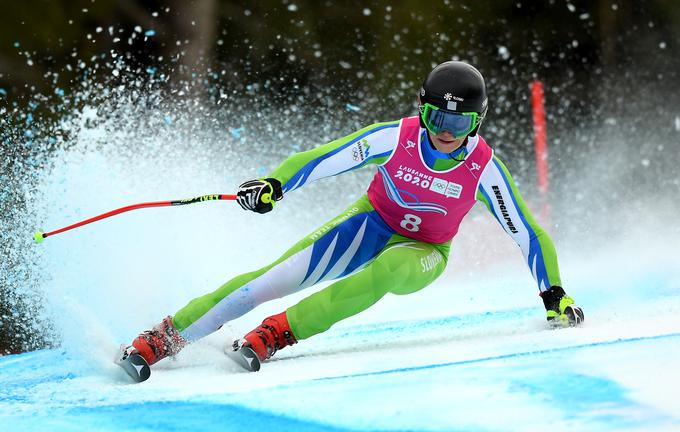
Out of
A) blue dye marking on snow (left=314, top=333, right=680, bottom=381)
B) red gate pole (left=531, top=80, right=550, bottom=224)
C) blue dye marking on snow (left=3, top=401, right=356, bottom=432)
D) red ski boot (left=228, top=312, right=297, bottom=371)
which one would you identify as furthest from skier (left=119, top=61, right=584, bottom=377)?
red gate pole (left=531, top=80, right=550, bottom=224)

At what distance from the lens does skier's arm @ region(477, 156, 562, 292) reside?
12.2ft

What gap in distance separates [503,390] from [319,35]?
13.9m

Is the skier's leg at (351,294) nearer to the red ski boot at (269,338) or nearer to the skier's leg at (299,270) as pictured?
the red ski boot at (269,338)

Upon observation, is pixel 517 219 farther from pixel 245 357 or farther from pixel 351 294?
pixel 245 357

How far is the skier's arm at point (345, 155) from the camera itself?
366 cm

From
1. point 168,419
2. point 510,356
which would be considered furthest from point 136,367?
point 510,356

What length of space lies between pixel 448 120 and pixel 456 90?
12 centimetres

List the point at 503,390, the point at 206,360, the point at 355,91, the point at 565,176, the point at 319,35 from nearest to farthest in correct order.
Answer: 1. the point at 503,390
2. the point at 206,360
3. the point at 565,176
4. the point at 355,91
5. the point at 319,35

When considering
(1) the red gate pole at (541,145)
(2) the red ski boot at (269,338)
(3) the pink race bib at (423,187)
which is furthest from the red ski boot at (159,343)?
(1) the red gate pole at (541,145)

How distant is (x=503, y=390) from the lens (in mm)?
2525

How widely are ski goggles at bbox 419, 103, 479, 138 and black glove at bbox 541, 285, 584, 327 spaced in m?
0.78

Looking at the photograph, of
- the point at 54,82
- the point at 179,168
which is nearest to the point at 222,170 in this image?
the point at 179,168

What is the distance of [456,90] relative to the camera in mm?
3475

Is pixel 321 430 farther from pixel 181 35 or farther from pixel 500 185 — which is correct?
pixel 181 35
